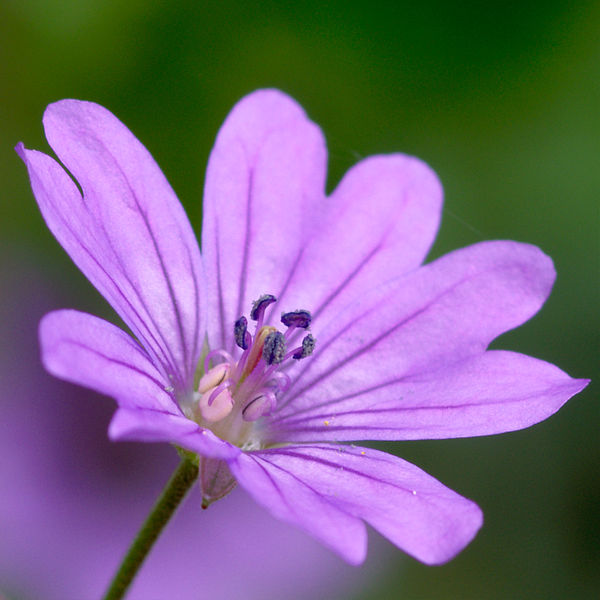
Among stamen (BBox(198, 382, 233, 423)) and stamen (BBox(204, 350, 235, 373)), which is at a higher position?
stamen (BBox(204, 350, 235, 373))

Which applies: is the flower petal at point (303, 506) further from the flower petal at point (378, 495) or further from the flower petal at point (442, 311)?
the flower petal at point (442, 311)

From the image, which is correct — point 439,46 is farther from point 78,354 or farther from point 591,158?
point 78,354

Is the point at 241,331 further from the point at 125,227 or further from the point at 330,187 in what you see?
the point at 330,187

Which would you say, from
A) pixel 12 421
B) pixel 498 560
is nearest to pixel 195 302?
pixel 12 421

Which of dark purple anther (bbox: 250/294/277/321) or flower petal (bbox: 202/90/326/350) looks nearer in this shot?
dark purple anther (bbox: 250/294/277/321)

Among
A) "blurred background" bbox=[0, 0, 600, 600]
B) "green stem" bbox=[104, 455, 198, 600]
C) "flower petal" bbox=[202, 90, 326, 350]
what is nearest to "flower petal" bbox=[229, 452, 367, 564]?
"green stem" bbox=[104, 455, 198, 600]

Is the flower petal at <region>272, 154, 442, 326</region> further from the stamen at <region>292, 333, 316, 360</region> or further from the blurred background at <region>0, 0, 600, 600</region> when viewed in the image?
the blurred background at <region>0, 0, 600, 600</region>

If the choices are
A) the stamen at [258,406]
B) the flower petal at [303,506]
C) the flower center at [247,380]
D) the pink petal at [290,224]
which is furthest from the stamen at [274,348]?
the flower petal at [303,506]
